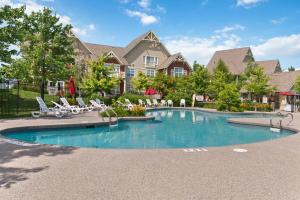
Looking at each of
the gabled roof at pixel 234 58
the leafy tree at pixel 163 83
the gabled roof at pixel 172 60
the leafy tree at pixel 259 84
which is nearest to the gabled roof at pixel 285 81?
the leafy tree at pixel 259 84

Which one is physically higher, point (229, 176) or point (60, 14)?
point (60, 14)

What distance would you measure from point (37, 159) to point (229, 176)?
15.6ft

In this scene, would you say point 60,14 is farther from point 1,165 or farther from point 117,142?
point 1,165

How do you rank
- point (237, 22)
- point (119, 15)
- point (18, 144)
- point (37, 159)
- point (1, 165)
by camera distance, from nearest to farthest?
point (1, 165) → point (37, 159) → point (18, 144) → point (237, 22) → point (119, 15)

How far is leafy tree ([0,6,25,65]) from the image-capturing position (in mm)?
16547

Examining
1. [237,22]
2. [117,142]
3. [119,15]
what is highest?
[119,15]

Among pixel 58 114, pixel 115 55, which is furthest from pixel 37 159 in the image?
pixel 115 55

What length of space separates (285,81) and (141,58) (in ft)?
75.9

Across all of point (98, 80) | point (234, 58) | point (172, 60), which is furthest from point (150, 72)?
point (234, 58)

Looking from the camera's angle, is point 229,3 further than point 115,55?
No

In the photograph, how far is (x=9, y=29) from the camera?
16594 mm

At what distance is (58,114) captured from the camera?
59.6 feet

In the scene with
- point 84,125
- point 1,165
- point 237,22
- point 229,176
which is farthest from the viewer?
point 237,22

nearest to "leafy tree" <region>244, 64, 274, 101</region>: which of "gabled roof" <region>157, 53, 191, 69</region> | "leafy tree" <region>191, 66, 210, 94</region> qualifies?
"leafy tree" <region>191, 66, 210, 94</region>
